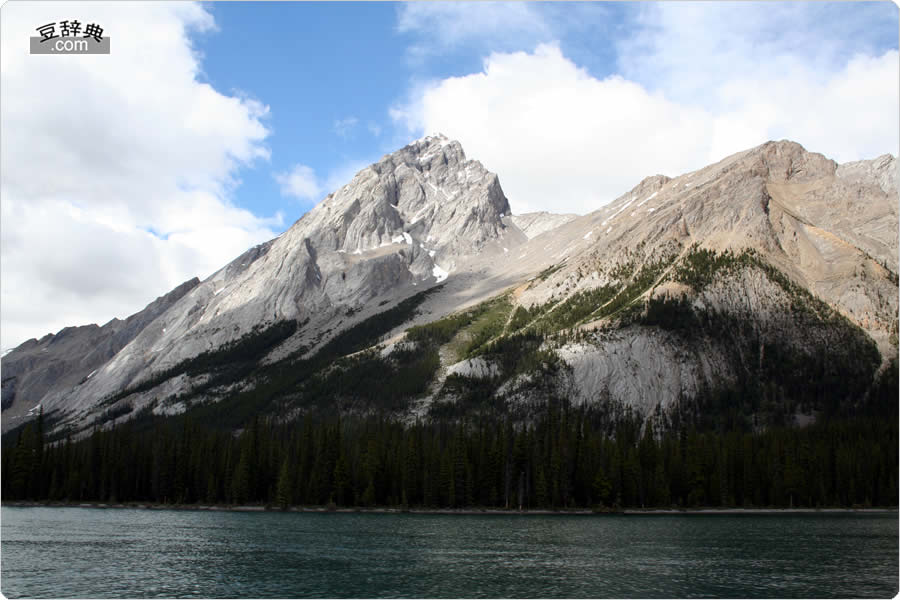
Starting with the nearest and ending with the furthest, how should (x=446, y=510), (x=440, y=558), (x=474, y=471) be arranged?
(x=440, y=558) → (x=446, y=510) → (x=474, y=471)

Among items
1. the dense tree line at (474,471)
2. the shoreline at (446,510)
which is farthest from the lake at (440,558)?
the dense tree line at (474,471)

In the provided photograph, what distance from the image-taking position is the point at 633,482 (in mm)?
134500

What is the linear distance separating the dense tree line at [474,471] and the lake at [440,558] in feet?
69.1

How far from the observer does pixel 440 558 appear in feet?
231

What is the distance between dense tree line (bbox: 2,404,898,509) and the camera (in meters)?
133

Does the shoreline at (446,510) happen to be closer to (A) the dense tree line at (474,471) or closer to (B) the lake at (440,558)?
(A) the dense tree line at (474,471)

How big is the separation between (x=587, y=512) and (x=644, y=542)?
48.1 m

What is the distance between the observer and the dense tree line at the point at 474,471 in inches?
5236

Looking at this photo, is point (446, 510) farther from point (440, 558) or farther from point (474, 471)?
point (440, 558)

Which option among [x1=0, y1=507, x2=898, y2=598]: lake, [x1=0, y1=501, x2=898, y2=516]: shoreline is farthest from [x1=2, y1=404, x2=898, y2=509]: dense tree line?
[x1=0, y1=507, x2=898, y2=598]: lake

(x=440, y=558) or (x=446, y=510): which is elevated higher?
(x=440, y=558)

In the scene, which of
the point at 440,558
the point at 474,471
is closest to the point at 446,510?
the point at 474,471

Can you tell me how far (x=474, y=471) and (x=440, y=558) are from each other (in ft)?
211

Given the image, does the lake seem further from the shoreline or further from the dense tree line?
the dense tree line
